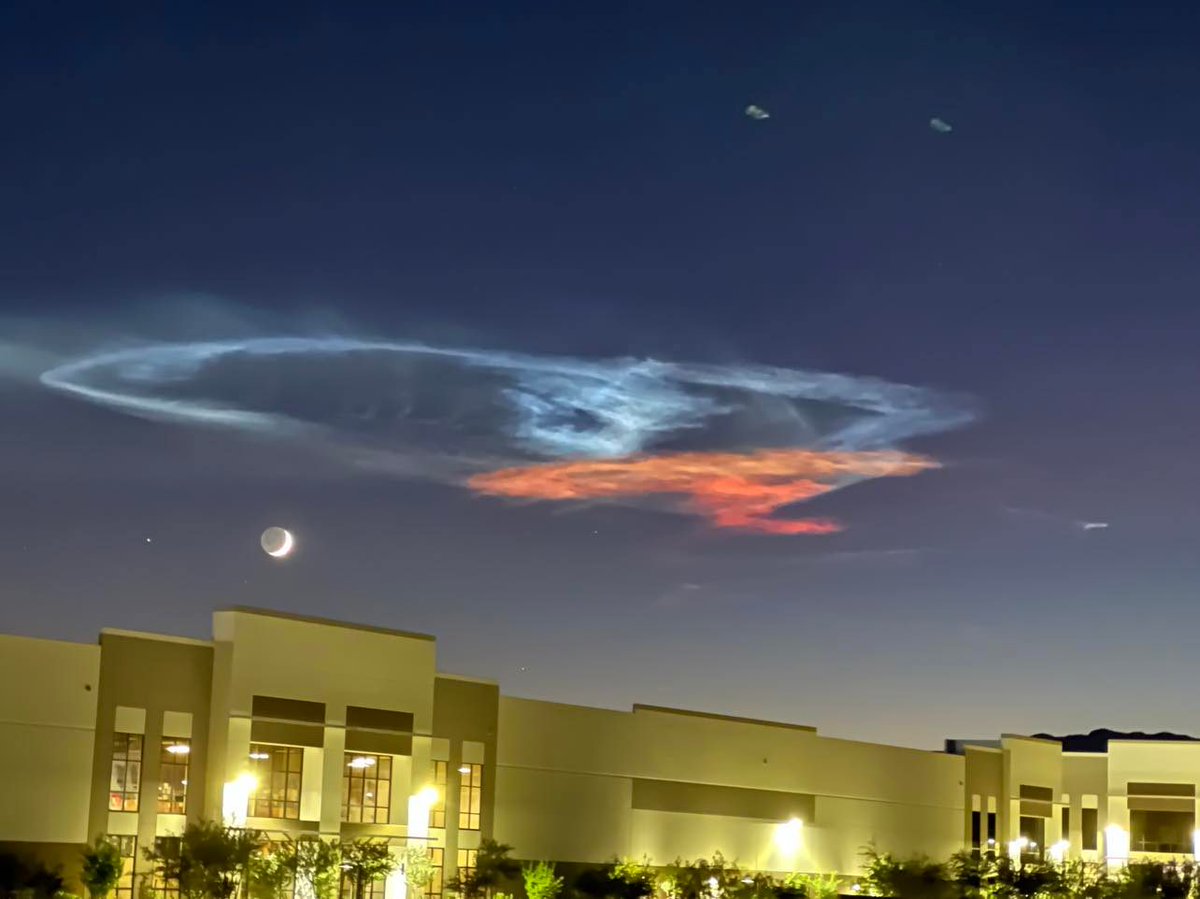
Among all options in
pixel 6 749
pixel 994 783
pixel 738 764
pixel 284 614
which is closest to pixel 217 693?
pixel 284 614

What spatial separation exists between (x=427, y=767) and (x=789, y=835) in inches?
732

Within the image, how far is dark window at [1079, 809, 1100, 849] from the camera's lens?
83.8 metres

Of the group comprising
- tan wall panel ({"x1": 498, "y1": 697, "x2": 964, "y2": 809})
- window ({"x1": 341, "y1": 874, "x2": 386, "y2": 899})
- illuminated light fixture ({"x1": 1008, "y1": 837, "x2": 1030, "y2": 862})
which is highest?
tan wall panel ({"x1": 498, "y1": 697, "x2": 964, "y2": 809})

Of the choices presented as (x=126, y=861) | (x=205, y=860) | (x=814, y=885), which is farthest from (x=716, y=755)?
(x=126, y=861)

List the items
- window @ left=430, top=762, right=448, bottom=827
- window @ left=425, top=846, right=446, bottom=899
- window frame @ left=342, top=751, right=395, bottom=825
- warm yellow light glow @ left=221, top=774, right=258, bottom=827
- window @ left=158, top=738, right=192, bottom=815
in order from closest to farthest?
window @ left=158, top=738, right=192, bottom=815 < warm yellow light glow @ left=221, top=774, right=258, bottom=827 < window frame @ left=342, top=751, right=395, bottom=825 < window @ left=425, top=846, right=446, bottom=899 < window @ left=430, top=762, right=448, bottom=827

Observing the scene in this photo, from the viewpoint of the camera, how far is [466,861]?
55406 mm

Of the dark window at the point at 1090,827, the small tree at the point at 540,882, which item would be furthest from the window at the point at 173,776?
the dark window at the point at 1090,827

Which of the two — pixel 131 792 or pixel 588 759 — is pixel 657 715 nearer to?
pixel 588 759

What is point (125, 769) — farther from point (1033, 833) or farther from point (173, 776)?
point (1033, 833)

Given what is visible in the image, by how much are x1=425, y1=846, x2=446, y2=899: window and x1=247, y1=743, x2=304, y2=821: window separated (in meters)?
4.95

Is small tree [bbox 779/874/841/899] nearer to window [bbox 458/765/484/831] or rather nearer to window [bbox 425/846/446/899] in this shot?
window [bbox 458/765/484/831]

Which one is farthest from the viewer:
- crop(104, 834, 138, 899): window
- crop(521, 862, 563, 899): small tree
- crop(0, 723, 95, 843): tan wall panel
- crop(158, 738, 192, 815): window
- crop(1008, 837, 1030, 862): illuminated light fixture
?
crop(1008, 837, 1030, 862): illuminated light fixture

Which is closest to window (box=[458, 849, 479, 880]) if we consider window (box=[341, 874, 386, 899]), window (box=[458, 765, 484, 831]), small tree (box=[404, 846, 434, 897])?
window (box=[458, 765, 484, 831])

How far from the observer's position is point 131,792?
46.4 meters
